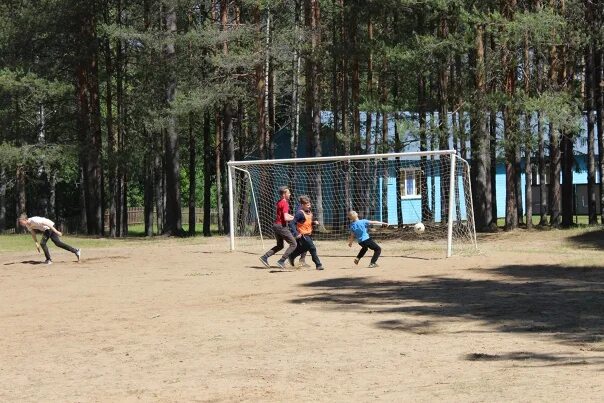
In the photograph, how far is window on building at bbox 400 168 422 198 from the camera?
40812 mm

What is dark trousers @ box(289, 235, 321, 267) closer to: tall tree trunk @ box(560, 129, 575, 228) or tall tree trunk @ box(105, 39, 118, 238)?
tall tree trunk @ box(560, 129, 575, 228)

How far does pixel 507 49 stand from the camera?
31703mm

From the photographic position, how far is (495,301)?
14.2 m

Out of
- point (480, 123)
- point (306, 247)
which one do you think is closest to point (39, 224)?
point (306, 247)

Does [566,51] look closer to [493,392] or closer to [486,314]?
[486,314]

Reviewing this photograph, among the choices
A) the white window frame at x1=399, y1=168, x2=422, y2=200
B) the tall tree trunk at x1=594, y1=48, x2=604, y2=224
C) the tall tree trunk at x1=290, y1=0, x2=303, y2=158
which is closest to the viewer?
the tall tree trunk at x1=594, y1=48, x2=604, y2=224

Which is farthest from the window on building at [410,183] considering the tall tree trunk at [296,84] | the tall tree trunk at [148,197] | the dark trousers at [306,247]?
the dark trousers at [306,247]

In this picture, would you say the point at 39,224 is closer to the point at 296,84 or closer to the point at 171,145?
the point at 171,145

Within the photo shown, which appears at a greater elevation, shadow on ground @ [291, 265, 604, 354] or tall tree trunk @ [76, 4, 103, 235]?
tall tree trunk @ [76, 4, 103, 235]

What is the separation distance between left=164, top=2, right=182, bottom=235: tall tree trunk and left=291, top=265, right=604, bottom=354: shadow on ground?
2155cm

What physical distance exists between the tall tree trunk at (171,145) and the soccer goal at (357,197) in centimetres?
473

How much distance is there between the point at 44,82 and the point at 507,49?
791 inches

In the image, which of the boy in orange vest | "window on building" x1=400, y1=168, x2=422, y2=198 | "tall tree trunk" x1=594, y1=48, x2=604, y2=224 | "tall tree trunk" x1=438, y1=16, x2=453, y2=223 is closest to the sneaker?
the boy in orange vest

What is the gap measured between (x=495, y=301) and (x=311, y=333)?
364cm
